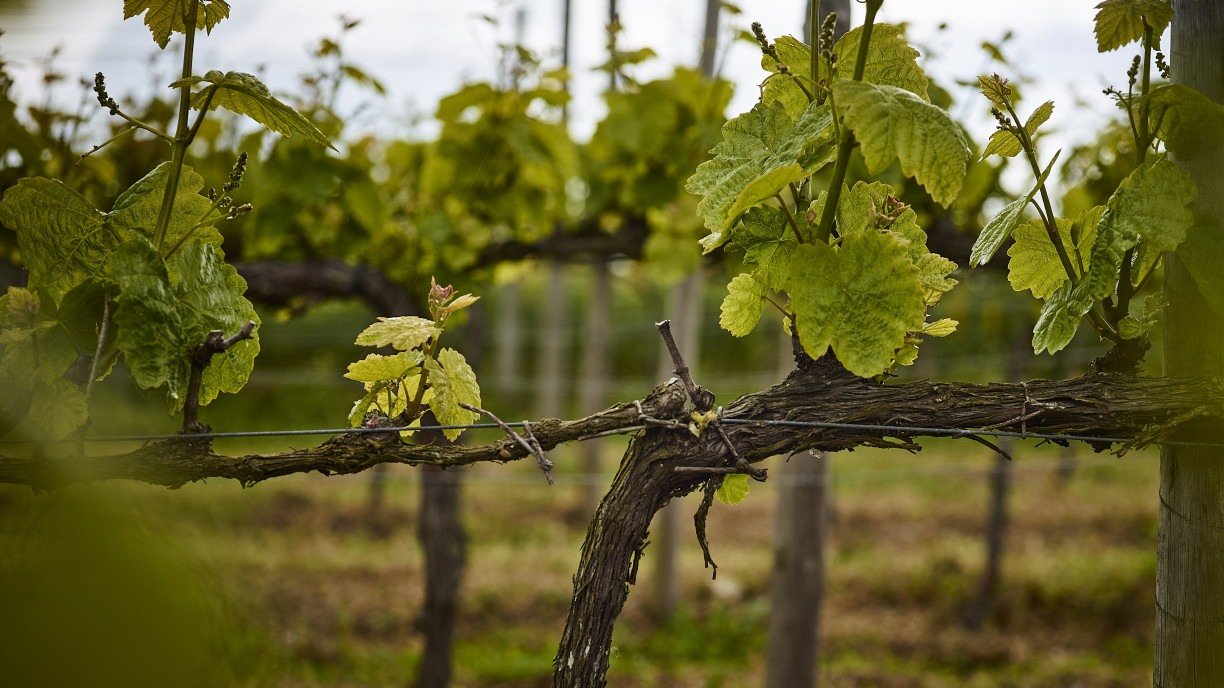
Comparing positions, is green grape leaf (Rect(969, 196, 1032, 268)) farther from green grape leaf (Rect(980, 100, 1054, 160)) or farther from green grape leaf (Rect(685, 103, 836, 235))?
green grape leaf (Rect(685, 103, 836, 235))

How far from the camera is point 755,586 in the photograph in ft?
19.2

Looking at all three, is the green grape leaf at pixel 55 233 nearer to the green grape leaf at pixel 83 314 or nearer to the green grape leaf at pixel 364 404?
the green grape leaf at pixel 83 314

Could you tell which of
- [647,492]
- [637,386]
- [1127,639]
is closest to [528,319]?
[637,386]

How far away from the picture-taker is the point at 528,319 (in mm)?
14914

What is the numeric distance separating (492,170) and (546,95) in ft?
1.23

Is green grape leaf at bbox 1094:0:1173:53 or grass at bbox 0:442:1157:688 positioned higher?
green grape leaf at bbox 1094:0:1173:53

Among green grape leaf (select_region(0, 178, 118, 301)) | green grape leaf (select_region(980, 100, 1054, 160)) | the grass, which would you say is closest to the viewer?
green grape leaf (select_region(0, 178, 118, 301))

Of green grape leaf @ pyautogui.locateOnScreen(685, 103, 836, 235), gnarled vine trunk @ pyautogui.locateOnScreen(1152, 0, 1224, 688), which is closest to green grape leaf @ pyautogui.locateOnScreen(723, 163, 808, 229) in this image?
green grape leaf @ pyautogui.locateOnScreen(685, 103, 836, 235)

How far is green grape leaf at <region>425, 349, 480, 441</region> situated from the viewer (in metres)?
1.11

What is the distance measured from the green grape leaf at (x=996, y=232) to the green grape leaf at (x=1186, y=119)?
0.19m

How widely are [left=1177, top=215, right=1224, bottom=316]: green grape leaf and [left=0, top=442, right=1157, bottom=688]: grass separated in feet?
5.87

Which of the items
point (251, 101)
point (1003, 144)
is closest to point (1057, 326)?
point (1003, 144)

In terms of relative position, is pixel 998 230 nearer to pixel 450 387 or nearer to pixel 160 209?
pixel 450 387

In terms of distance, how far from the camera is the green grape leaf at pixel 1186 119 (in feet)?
3.37
